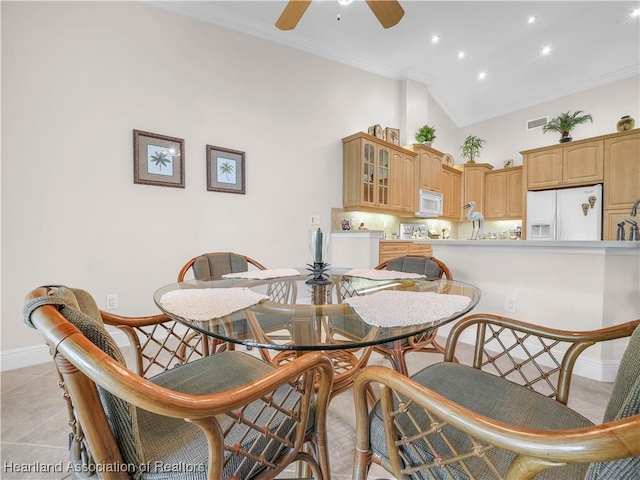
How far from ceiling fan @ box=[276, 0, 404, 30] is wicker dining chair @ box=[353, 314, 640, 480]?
204 cm

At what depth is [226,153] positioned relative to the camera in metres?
2.97

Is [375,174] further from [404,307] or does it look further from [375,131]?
[404,307]

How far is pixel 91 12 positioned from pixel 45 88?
757 millimetres

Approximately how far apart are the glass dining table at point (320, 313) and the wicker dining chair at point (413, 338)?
0.24 m

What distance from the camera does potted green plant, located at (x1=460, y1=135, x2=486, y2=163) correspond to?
5443 millimetres

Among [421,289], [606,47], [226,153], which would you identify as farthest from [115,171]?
[606,47]

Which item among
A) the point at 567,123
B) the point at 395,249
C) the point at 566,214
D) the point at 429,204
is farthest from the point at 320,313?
the point at 567,123

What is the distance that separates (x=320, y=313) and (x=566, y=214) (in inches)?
194

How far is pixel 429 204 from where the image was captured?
4789 mm

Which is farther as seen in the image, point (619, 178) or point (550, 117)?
point (550, 117)

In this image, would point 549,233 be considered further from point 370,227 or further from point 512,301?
point 512,301

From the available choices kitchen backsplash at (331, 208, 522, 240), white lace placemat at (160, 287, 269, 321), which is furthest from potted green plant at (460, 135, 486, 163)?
white lace placemat at (160, 287, 269, 321)

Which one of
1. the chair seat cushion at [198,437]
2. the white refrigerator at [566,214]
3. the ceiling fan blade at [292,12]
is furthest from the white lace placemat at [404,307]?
the white refrigerator at [566,214]

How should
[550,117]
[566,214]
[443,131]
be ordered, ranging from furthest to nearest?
[443,131] < [550,117] < [566,214]
